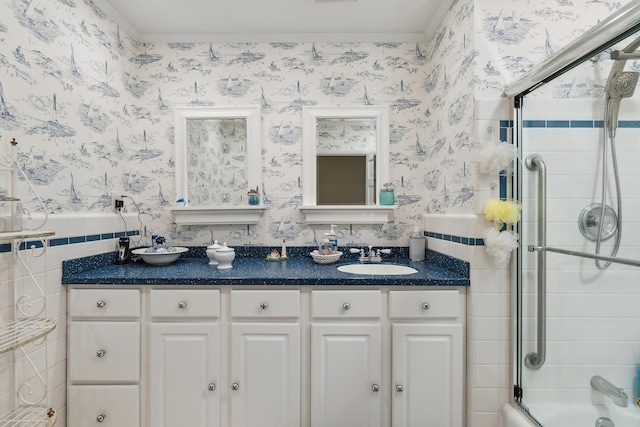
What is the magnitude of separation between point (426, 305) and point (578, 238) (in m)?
0.75

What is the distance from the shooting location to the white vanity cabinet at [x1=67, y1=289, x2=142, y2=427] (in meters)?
1.64

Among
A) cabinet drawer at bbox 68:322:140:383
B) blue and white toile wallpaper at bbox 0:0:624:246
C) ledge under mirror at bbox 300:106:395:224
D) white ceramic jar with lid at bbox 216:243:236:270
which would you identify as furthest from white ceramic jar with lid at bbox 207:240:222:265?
ledge under mirror at bbox 300:106:395:224

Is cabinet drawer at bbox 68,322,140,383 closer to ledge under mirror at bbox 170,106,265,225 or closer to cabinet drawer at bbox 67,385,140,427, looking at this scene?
cabinet drawer at bbox 67,385,140,427

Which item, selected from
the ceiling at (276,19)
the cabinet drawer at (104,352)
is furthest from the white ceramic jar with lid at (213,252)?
the ceiling at (276,19)

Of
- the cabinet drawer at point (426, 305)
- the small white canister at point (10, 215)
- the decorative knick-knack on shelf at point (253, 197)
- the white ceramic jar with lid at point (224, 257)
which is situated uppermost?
the decorative knick-knack on shelf at point (253, 197)

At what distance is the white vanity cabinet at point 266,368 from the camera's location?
1.64m

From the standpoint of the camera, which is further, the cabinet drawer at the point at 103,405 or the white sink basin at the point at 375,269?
the white sink basin at the point at 375,269

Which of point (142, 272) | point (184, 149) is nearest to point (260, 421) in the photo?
point (142, 272)

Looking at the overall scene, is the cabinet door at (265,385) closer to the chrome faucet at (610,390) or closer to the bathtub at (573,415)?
the bathtub at (573,415)

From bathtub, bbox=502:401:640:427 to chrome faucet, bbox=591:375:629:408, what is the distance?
0.07 ft

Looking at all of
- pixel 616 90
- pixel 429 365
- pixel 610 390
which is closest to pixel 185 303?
pixel 429 365

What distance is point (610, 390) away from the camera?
4.56 ft

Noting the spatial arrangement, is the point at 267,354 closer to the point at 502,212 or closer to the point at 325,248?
the point at 325,248

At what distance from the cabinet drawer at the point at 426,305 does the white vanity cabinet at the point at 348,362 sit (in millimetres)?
99
